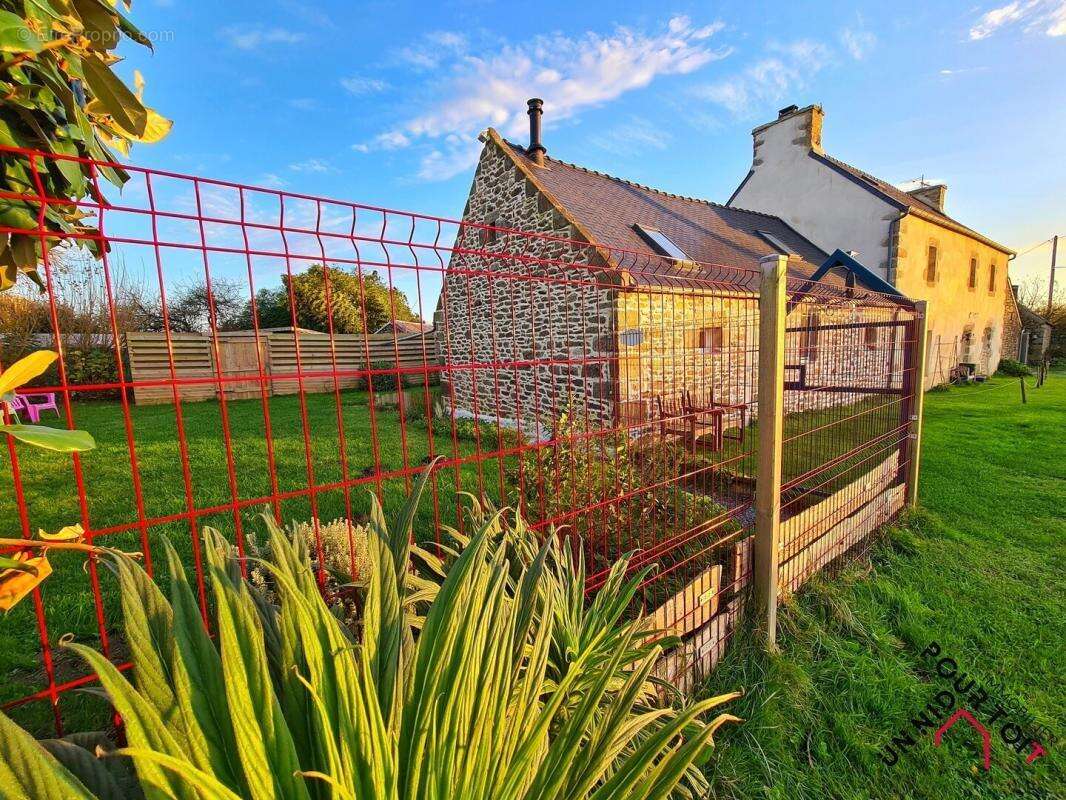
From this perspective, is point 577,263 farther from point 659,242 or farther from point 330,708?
point 330,708

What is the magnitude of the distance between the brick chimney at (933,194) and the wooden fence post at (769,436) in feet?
67.7

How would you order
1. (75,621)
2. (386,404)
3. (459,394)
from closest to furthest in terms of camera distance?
(75,621) → (459,394) → (386,404)

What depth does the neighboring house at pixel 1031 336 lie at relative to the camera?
20.7 m

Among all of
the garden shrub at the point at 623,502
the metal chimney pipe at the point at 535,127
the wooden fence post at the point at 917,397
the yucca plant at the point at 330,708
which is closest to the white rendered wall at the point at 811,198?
the metal chimney pipe at the point at 535,127

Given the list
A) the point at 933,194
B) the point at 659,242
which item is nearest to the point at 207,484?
the point at 659,242

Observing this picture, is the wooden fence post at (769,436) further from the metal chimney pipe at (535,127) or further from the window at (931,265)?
the window at (931,265)

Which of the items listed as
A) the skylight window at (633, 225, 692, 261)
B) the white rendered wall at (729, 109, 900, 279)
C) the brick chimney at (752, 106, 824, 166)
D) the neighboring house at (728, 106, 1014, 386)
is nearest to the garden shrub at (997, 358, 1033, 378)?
the neighboring house at (728, 106, 1014, 386)

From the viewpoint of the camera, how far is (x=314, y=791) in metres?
0.88

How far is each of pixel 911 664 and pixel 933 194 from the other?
836 inches

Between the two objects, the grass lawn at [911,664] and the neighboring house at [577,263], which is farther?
the neighboring house at [577,263]

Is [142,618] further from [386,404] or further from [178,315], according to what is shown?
[178,315]

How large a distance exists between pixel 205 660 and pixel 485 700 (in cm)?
57

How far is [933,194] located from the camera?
16.9 m

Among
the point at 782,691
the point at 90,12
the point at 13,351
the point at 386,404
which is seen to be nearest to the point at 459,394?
the point at 386,404
